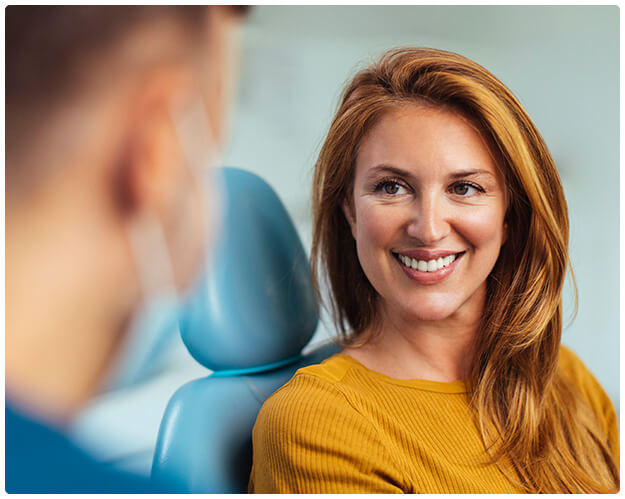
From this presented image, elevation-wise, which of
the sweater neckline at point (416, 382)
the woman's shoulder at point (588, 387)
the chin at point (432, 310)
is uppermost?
the chin at point (432, 310)

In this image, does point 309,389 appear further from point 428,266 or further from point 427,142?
point 427,142

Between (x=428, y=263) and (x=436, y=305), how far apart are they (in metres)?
0.08

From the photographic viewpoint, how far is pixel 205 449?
944 mm

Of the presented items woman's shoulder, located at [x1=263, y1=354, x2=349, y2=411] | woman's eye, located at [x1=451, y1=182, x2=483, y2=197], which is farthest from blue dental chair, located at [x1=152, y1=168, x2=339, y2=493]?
woman's eye, located at [x1=451, y1=182, x2=483, y2=197]

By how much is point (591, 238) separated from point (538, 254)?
388 mm

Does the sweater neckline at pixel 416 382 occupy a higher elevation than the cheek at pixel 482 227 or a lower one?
lower

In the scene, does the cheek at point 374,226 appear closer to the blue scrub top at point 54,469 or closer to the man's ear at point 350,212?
the man's ear at point 350,212

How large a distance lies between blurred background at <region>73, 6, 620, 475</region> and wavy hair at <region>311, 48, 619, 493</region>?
0.14 metres

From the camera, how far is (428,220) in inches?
37.2

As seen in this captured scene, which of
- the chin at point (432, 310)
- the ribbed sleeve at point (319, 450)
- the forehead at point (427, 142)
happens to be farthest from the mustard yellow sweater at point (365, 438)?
the forehead at point (427, 142)

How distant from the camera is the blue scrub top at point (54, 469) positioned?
96 centimetres

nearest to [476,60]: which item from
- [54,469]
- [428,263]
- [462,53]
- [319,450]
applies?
[462,53]

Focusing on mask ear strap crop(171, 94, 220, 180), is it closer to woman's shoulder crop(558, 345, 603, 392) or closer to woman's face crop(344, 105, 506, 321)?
woman's face crop(344, 105, 506, 321)

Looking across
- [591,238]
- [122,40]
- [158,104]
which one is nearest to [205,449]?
[158,104]
